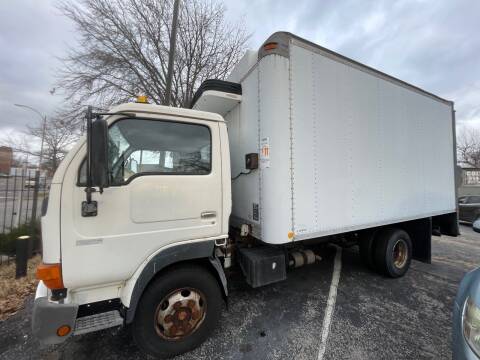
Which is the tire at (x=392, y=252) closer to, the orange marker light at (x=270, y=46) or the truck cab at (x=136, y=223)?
the truck cab at (x=136, y=223)

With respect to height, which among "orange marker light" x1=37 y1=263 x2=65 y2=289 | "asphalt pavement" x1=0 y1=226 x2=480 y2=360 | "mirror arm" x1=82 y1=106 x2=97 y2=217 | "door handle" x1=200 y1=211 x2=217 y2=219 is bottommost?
"asphalt pavement" x1=0 y1=226 x2=480 y2=360

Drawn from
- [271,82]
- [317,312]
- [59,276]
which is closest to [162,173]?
[59,276]

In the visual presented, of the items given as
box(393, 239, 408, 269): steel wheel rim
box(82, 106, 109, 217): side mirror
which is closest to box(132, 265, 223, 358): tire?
box(82, 106, 109, 217): side mirror

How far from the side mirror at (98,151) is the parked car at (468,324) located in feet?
9.20

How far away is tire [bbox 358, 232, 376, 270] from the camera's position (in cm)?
429

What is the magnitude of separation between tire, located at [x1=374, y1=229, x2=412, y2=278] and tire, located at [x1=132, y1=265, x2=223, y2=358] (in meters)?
→ 3.17

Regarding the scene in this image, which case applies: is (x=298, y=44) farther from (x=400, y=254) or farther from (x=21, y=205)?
(x=21, y=205)

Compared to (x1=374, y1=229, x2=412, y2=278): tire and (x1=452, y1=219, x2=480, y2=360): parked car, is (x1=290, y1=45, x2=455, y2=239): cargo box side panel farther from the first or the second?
(x1=452, y1=219, x2=480, y2=360): parked car

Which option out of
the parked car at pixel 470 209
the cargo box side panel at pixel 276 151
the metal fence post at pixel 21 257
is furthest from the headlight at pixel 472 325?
the parked car at pixel 470 209

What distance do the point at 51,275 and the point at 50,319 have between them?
0.34m

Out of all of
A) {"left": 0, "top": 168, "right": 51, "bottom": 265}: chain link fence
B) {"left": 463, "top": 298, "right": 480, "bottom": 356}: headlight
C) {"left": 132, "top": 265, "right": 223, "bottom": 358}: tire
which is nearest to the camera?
{"left": 463, "top": 298, "right": 480, "bottom": 356}: headlight

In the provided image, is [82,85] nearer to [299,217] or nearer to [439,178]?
[299,217]

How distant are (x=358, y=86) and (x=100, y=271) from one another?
150 inches

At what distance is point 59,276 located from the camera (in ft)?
6.22
